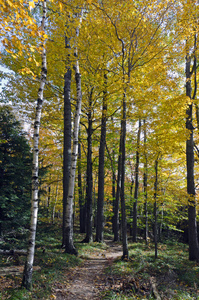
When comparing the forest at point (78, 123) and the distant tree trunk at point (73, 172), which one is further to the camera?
the distant tree trunk at point (73, 172)

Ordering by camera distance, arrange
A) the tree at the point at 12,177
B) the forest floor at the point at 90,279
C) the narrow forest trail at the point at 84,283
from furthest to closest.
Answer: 1. the tree at the point at 12,177
2. the narrow forest trail at the point at 84,283
3. the forest floor at the point at 90,279

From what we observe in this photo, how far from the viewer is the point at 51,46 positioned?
6977 millimetres

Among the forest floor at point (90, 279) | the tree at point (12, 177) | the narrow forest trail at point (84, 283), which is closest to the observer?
the forest floor at point (90, 279)

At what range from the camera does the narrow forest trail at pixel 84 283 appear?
4266mm

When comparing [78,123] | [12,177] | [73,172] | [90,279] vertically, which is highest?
[78,123]

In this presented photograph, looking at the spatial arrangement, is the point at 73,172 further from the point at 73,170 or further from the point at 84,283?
the point at 84,283

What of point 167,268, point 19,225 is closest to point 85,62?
point 19,225

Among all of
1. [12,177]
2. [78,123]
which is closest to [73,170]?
[78,123]

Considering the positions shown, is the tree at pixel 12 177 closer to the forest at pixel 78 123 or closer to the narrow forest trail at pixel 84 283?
the forest at pixel 78 123

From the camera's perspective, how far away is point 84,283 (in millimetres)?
5000

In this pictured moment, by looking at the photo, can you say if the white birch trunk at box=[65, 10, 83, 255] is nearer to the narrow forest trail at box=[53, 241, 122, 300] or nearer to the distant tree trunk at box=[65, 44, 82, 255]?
the distant tree trunk at box=[65, 44, 82, 255]

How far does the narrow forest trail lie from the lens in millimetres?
4266

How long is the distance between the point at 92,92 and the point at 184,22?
468 cm

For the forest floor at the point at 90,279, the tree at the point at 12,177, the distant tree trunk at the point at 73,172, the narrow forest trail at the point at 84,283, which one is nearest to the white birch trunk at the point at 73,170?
the distant tree trunk at the point at 73,172
